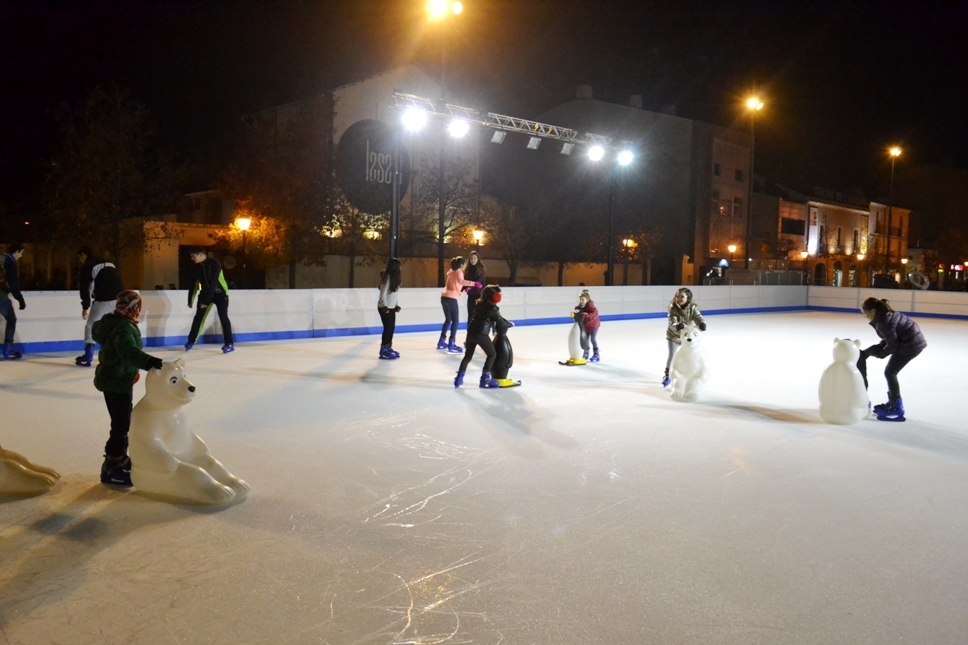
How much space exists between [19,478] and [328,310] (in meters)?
10.1

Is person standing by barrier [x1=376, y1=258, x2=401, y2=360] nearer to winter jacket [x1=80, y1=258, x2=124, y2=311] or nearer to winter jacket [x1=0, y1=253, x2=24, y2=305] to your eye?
winter jacket [x1=80, y1=258, x2=124, y2=311]

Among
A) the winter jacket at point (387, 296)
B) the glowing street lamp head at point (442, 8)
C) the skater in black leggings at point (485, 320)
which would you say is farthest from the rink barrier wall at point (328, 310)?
the skater in black leggings at point (485, 320)

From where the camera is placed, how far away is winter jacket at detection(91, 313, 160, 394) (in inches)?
167

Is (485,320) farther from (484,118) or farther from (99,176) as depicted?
(99,176)

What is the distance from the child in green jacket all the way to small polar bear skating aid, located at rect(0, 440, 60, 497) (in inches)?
13.0

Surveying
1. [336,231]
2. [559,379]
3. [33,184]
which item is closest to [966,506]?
[559,379]

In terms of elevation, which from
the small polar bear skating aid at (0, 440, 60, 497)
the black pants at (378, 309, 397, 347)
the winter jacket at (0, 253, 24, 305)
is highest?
the winter jacket at (0, 253, 24, 305)

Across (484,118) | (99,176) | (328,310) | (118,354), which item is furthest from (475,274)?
(99,176)

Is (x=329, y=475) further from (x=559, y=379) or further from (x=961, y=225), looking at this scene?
(x=961, y=225)

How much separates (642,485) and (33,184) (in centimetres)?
2869

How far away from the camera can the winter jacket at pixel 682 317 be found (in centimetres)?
A: 784

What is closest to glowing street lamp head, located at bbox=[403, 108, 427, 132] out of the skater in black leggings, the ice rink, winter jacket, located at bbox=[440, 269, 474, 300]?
winter jacket, located at bbox=[440, 269, 474, 300]

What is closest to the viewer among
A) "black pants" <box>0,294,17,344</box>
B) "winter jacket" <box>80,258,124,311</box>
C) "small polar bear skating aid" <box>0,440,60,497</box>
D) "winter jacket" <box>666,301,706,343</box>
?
"small polar bear skating aid" <box>0,440,60,497</box>

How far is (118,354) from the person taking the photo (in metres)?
4.30
